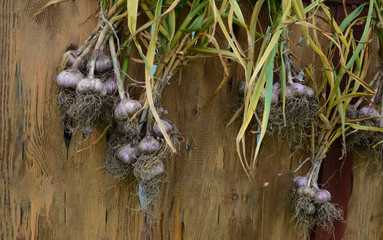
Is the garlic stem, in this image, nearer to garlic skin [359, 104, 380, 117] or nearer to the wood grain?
the wood grain

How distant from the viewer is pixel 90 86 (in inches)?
35.8

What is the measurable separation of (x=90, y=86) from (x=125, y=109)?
0.10 metres

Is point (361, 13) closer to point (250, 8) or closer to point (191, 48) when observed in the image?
point (250, 8)

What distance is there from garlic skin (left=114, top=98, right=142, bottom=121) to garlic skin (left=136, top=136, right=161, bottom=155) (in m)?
0.08

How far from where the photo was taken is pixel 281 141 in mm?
1316

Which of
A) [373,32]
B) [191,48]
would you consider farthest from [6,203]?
[373,32]

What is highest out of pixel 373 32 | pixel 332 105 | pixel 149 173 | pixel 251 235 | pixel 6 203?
pixel 373 32

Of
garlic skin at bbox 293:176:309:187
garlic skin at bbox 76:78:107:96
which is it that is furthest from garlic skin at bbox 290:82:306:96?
garlic skin at bbox 76:78:107:96

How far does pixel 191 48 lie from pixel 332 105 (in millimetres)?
505

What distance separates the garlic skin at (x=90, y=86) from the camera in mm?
907

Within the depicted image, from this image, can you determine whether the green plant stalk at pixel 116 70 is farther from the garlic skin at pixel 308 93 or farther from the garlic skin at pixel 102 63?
the garlic skin at pixel 308 93

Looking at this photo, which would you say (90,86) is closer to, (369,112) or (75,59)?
(75,59)

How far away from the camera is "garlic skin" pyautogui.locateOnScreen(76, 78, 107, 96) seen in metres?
0.91

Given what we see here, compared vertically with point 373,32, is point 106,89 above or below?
below
